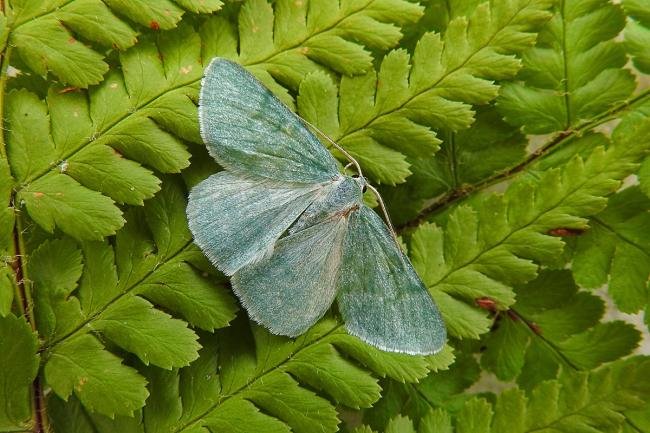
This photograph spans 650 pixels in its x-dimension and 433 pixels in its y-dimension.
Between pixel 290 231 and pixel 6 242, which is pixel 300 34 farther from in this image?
pixel 6 242

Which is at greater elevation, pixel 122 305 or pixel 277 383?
pixel 122 305

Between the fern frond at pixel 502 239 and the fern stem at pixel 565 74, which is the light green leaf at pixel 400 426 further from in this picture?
the fern stem at pixel 565 74

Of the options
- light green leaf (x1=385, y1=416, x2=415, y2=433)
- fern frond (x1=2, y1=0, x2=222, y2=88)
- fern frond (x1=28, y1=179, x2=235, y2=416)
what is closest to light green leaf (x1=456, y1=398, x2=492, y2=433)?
light green leaf (x1=385, y1=416, x2=415, y2=433)

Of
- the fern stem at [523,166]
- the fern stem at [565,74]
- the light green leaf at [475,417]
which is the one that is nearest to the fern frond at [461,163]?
the fern stem at [523,166]

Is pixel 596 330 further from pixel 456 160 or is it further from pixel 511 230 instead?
pixel 456 160

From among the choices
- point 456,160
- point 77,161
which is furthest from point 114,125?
point 456,160

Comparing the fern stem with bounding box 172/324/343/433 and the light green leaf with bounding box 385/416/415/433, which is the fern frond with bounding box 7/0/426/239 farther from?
the light green leaf with bounding box 385/416/415/433

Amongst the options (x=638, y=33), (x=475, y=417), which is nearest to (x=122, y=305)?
(x=475, y=417)
